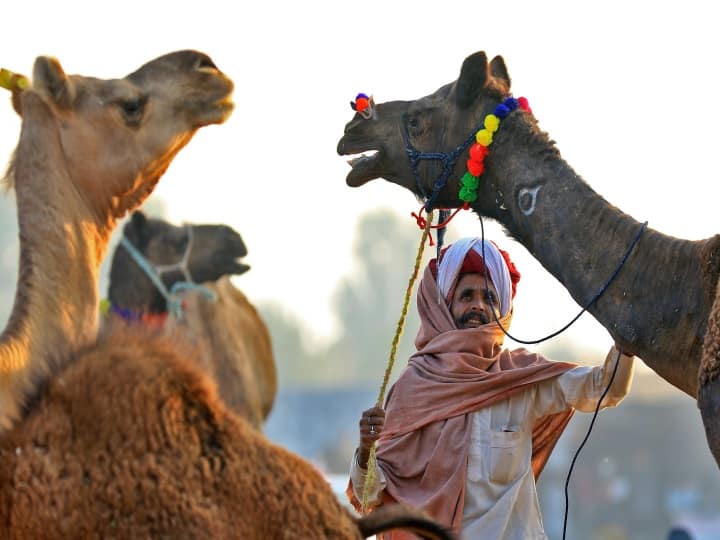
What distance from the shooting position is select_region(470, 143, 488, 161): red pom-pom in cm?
554

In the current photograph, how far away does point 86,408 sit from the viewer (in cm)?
252

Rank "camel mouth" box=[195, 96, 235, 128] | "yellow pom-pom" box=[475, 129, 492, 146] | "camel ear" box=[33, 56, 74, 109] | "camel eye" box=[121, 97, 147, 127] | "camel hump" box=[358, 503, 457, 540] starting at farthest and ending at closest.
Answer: "yellow pom-pom" box=[475, 129, 492, 146] < "camel mouth" box=[195, 96, 235, 128] < "camel eye" box=[121, 97, 147, 127] < "camel ear" box=[33, 56, 74, 109] < "camel hump" box=[358, 503, 457, 540]

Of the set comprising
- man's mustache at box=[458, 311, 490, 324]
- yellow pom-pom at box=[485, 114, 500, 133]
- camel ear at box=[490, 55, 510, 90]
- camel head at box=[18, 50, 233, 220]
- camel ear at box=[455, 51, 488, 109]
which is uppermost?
camel ear at box=[490, 55, 510, 90]

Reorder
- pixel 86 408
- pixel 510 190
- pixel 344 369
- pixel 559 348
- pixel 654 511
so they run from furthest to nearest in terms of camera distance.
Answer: pixel 344 369 < pixel 559 348 < pixel 654 511 < pixel 510 190 < pixel 86 408

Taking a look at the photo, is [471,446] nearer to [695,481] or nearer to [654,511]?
[654,511]

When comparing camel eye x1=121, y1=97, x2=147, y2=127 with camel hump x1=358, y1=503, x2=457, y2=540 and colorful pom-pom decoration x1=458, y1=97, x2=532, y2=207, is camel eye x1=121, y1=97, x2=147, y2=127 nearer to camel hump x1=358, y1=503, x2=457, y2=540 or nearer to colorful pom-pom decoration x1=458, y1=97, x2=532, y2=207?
colorful pom-pom decoration x1=458, y1=97, x2=532, y2=207

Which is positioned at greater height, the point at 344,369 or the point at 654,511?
the point at 344,369

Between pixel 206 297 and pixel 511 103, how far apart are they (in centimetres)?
602

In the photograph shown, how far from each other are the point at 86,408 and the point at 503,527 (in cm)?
259

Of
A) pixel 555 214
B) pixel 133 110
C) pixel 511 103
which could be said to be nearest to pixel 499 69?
pixel 511 103

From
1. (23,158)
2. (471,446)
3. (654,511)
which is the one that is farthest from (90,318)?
(654,511)

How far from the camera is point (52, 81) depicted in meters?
4.10

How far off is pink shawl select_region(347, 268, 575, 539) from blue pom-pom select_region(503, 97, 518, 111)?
0.84 metres

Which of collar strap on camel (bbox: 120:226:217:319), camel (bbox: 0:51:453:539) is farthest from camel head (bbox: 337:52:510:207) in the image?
collar strap on camel (bbox: 120:226:217:319)
